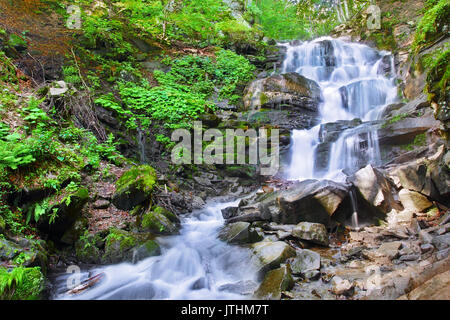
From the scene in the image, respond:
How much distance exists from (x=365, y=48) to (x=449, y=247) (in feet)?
47.4

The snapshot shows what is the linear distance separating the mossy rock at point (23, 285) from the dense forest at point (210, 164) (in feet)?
0.05

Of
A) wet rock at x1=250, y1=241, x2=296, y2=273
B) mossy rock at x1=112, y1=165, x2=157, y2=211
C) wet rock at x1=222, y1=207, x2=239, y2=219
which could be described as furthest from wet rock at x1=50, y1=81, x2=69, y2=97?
wet rock at x1=250, y1=241, x2=296, y2=273

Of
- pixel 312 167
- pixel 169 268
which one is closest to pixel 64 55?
pixel 169 268

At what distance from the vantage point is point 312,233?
4.84 metres

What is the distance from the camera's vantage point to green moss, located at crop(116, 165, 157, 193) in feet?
17.3

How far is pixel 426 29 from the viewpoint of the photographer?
7.12 metres

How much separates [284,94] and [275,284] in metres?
9.23

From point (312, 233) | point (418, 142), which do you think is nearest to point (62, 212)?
point (312, 233)

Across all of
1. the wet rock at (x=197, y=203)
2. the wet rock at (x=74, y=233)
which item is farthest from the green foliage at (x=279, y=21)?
the wet rock at (x=74, y=233)

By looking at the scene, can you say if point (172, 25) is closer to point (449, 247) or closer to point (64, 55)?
point (64, 55)

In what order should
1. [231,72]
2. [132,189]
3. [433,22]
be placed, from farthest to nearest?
[231,72] < [433,22] < [132,189]

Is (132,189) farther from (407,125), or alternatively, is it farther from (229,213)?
(407,125)

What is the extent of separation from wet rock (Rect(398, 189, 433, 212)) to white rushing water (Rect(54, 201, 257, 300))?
12.5 feet
